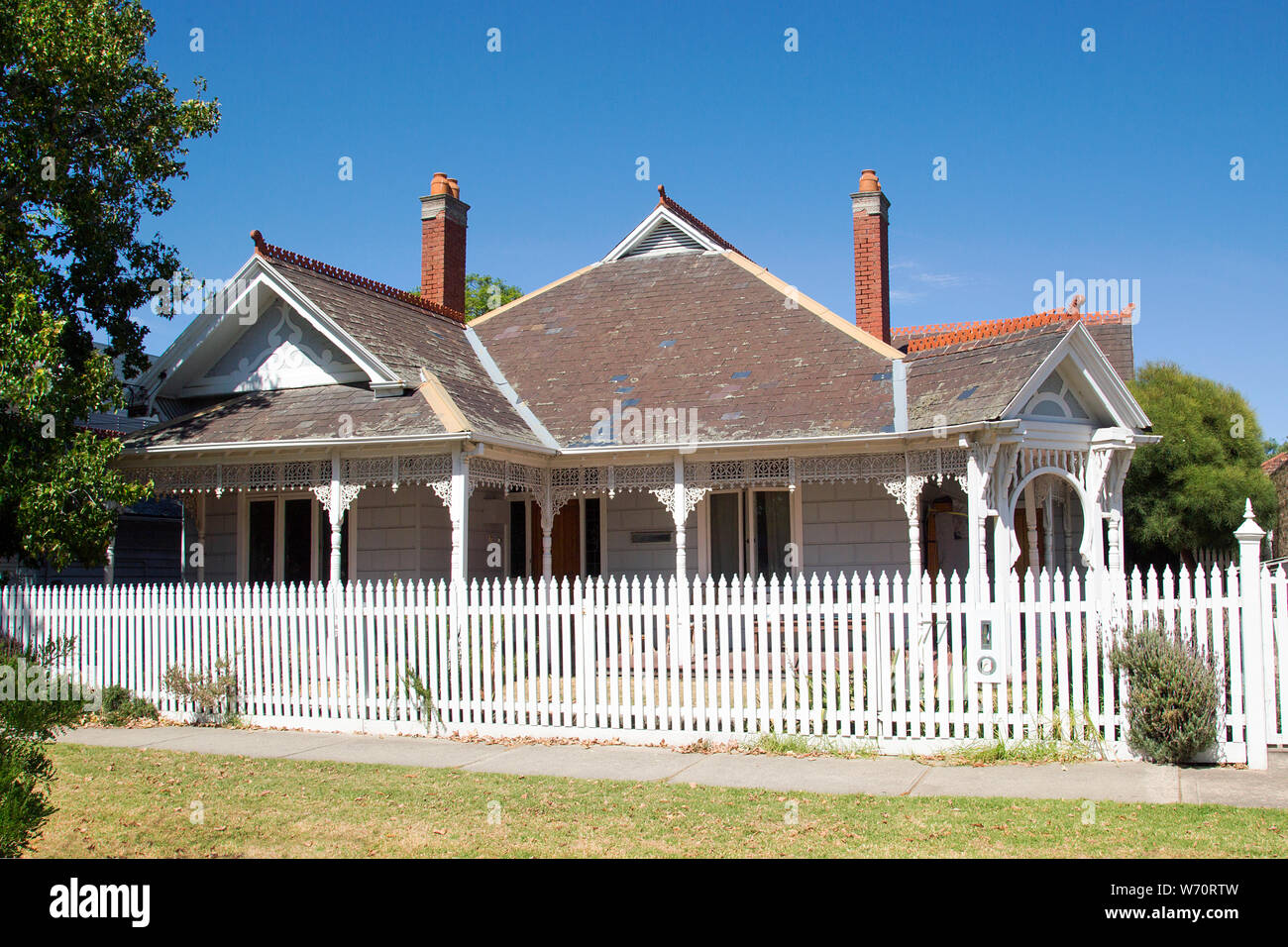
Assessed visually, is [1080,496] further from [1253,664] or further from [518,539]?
[518,539]

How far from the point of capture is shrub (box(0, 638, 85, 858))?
5.02 m

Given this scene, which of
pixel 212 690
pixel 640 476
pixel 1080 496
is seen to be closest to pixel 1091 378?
pixel 1080 496

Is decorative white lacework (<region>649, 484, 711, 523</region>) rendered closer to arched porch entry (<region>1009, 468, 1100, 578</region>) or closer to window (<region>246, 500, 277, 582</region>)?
arched porch entry (<region>1009, 468, 1100, 578</region>)

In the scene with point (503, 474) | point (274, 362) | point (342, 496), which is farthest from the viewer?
point (274, 362)

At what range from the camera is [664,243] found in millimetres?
19766

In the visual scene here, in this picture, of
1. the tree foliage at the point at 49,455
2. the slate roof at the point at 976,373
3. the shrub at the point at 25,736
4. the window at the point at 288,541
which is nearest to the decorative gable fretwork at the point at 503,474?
the window at the point at 288,541

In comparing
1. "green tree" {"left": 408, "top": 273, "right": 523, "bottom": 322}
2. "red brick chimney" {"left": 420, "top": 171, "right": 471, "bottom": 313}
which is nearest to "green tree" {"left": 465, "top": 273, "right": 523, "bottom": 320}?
"green tree" {"left": 408, "top": 273, "right": 523, "bottom": 322}

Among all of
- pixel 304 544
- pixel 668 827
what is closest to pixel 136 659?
pixel 304 544

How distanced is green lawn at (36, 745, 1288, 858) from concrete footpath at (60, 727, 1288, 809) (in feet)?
1.27

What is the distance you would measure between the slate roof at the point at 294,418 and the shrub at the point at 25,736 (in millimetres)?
6646

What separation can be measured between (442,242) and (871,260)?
775 centimetres

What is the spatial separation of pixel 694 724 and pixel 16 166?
1108cm

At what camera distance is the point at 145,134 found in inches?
576

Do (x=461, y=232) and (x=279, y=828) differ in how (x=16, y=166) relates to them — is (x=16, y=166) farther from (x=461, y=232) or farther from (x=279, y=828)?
(x=279, y=828)
